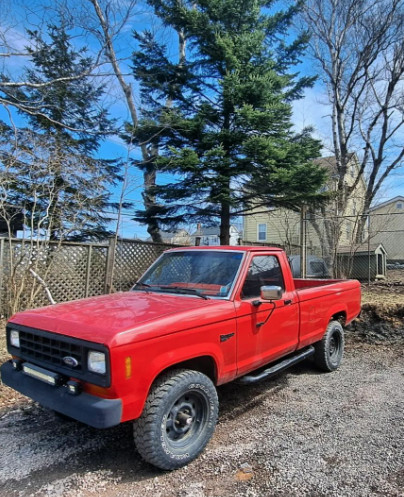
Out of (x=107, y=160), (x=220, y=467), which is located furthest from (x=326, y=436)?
(x=107, y=160)

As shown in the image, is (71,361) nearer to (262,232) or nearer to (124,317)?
(124,317)

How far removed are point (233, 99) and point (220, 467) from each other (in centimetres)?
860

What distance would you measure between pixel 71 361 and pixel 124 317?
0.49m

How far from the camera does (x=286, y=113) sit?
962cm

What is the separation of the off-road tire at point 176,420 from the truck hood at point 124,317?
42 cm

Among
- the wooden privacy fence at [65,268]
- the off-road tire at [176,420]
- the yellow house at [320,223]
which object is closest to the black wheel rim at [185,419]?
the off-road tire at [176,420]

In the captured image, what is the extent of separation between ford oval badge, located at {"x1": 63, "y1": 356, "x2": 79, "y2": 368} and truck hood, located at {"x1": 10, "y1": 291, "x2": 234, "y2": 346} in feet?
0.56

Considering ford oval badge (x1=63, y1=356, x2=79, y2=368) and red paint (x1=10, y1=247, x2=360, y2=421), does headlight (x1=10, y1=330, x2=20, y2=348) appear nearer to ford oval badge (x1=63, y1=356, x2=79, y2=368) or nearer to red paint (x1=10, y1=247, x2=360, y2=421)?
red paint (x1=10, y1=247, x2=360, y2=421)

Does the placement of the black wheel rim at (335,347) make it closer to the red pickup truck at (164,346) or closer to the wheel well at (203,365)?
the red pickup truck at (164,346)

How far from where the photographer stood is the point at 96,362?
247cm

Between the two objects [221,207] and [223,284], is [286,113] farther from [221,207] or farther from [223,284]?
[223,284]

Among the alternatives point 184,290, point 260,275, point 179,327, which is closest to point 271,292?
point 260,275

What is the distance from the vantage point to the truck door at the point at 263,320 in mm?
3434

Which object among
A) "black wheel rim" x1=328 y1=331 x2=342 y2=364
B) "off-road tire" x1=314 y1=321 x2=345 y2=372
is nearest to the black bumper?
"off-road tire" x1=314 y1=321 x2=345 y2=372
